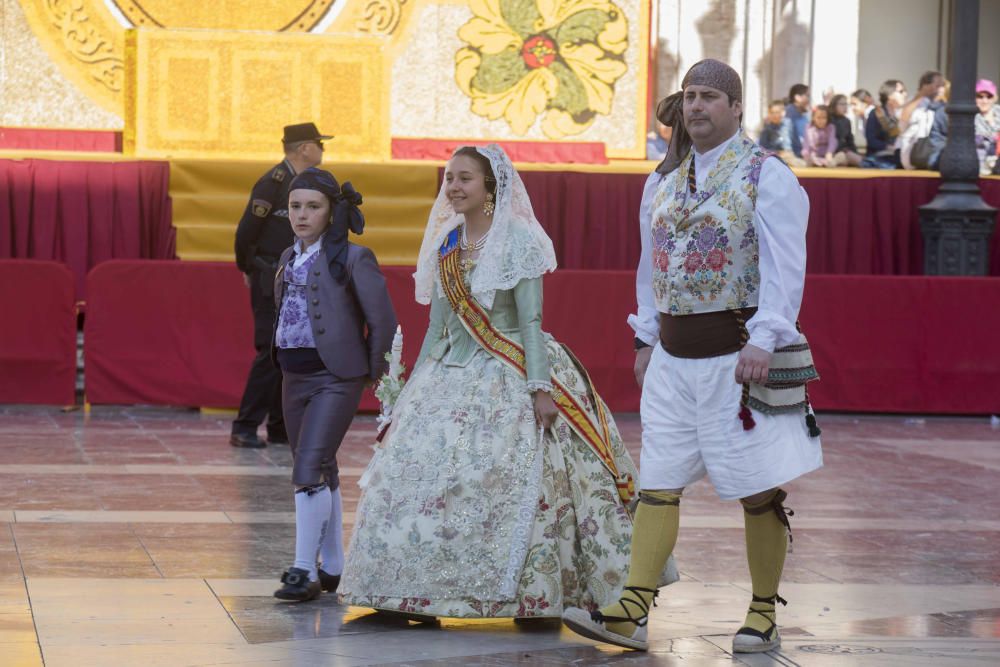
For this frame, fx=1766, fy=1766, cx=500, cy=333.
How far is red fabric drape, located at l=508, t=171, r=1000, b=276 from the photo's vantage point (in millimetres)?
14430

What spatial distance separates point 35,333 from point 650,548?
762 cm

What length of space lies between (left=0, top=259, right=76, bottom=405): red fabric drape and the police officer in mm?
2178

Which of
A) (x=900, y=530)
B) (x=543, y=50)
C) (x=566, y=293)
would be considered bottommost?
(x=900, y=530)

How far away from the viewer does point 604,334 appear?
40.9 ft

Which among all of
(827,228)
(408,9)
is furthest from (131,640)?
(408,9)

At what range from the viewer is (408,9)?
1633 centimetres

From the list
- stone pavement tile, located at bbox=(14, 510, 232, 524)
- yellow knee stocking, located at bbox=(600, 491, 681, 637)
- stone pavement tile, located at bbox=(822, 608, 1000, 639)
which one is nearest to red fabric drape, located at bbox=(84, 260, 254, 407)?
stone pavement tile, located at bbox=(14, 510, 232, 524)

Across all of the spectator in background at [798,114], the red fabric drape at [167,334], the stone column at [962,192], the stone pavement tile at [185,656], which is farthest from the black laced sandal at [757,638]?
the spectator in background at [798,114]

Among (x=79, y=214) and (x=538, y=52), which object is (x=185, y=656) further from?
(x=538, y=52)

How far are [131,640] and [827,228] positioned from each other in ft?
33.5

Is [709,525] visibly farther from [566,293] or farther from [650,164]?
[650,164]

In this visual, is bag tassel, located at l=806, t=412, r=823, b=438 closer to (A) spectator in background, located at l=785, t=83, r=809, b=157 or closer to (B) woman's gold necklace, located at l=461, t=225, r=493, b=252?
(B) woman's gold necklace, located at l=461, t=225, r=493, b=252

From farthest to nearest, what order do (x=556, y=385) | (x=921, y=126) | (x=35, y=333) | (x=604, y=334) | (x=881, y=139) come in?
(x=881, y=139) < (x=921, y=126) < (x=604, y=334) < (x=35, y=333) < (x=556, y=385)

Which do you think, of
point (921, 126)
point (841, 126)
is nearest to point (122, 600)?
point (921, 126)
